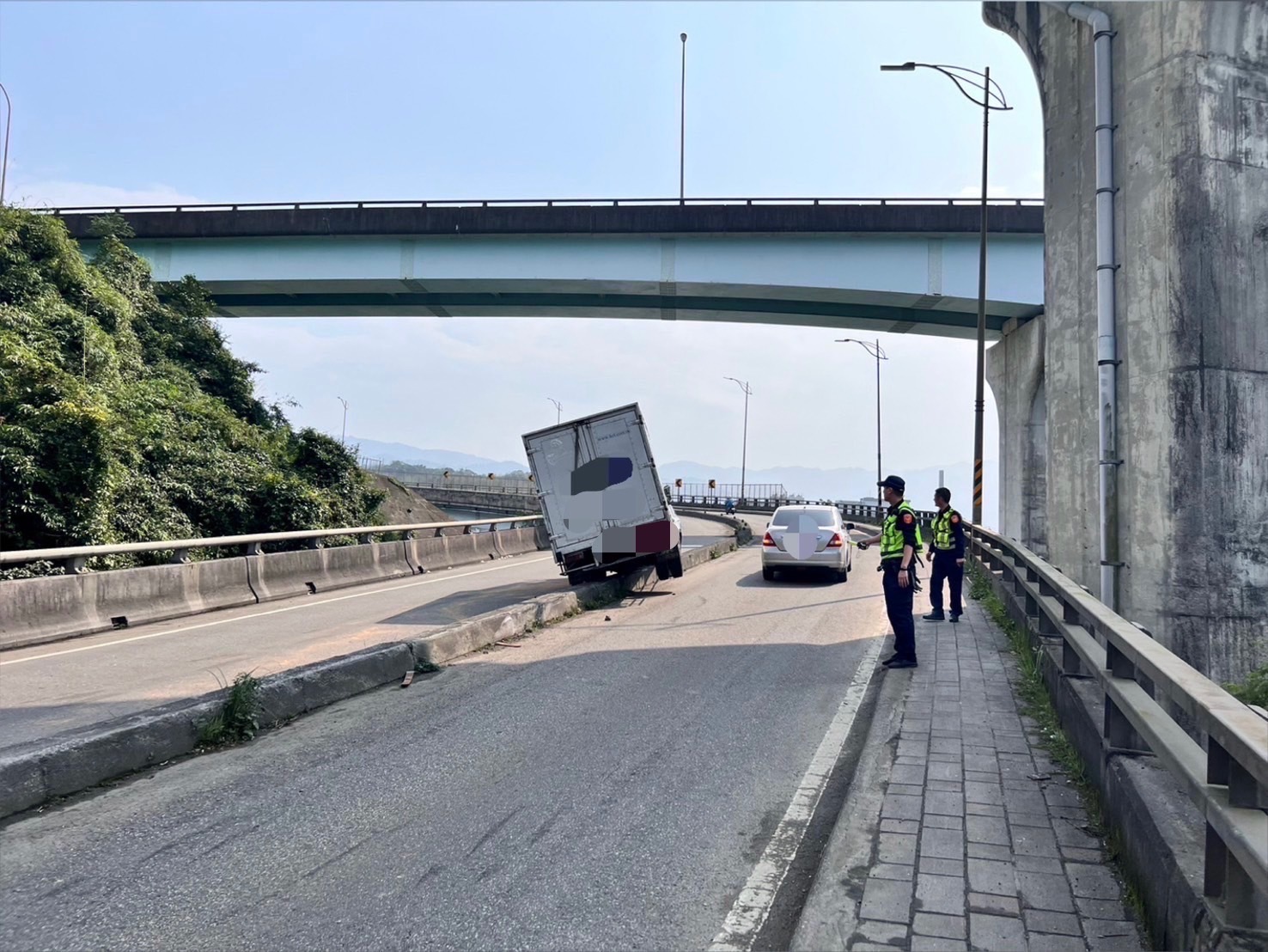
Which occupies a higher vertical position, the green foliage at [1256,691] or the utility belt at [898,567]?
the utility belt at [898,567]

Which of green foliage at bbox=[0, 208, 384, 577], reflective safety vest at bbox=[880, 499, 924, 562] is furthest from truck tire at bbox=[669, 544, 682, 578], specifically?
green foliage at bbox=[0, 208, 384, 577]

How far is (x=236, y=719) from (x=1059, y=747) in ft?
17.9

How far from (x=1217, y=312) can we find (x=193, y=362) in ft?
83.8

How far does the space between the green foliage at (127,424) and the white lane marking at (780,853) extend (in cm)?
1271

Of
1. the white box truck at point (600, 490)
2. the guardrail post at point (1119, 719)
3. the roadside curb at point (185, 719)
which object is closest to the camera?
the guardrail post at point (1119, 719)

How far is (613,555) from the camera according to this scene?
14.8m

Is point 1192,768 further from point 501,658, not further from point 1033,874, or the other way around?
point 501,658

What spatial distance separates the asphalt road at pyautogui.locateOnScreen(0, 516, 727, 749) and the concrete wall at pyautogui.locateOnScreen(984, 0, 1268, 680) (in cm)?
766

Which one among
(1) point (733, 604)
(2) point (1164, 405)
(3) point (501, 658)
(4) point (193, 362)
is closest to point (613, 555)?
(1) point (733, 604)

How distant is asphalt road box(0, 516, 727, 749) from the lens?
7383mm

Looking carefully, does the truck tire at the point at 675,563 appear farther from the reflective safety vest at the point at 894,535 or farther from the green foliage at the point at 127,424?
the green foliage at the point at 127,424

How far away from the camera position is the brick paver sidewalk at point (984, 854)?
346 cm

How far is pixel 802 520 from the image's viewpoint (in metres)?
18.1

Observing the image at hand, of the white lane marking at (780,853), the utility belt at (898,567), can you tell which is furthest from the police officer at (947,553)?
the white lane marking at (780,853)
